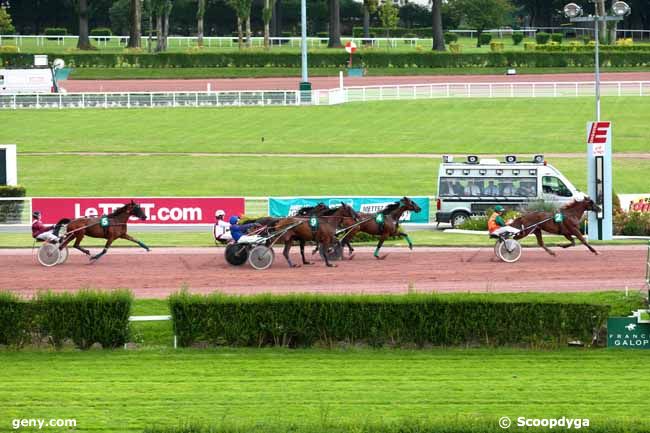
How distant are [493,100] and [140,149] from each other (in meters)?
19.2

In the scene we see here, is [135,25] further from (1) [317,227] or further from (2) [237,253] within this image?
(1) [317,227]

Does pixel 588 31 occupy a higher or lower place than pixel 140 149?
higher

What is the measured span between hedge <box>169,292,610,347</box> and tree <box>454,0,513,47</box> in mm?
72240

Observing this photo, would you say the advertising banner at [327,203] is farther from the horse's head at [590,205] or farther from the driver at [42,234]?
the driver at [42,234]

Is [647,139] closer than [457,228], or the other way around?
[457,228]

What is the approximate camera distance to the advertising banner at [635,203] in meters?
30.5

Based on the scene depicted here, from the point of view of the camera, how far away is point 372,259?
→ 993 inches

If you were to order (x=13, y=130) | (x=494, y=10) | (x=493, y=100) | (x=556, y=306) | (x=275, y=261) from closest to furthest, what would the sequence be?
(x=556, y=306) → (x=275, y=261) → (x=13, y=130) → (x=493, y=100) → (x=494, y=10)

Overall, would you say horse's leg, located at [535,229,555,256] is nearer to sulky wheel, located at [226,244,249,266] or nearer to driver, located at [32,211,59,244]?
sulky wheel, located at [226,244,249,266]

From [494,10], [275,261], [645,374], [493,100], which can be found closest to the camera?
[645,374]

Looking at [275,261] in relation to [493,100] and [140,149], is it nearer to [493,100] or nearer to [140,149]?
[140,149]

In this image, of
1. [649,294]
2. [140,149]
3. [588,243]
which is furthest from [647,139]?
[649,294]

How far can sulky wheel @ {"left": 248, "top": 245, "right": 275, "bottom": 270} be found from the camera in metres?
23.6

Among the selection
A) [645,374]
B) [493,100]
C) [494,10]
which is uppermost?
[494,10]
